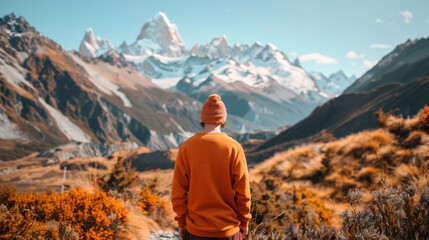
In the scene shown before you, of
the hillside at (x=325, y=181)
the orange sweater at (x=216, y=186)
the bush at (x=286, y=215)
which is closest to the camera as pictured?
the orange sweater at (x=216, y=186)

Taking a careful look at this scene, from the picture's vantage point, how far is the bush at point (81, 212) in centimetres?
442

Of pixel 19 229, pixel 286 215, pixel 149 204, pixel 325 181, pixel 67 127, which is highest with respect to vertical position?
pixel 19 229

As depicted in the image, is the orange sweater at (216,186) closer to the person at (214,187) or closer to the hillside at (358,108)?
the person at (214,187)

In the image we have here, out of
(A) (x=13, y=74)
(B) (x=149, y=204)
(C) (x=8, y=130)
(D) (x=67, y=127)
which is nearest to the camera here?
(B) (x=149, y=204)

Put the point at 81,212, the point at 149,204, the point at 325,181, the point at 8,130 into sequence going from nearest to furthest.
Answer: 1. the point at 81,212
2. the point at 149,204
3. the point at 325,181
4. the point at 8,130

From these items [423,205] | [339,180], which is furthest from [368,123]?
[423,205]

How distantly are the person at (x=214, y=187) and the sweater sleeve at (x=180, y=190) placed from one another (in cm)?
1

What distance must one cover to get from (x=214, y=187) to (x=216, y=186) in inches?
1.3

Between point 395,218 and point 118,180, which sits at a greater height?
point 395,218

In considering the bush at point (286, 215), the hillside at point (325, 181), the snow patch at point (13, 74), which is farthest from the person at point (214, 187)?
the snow patch at point (13, 74)

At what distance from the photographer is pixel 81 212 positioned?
4566mm

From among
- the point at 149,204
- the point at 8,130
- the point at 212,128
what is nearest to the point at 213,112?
the point at 212,128

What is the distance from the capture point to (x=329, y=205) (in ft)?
24.8

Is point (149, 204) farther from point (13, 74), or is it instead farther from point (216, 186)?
point (13, 74)
